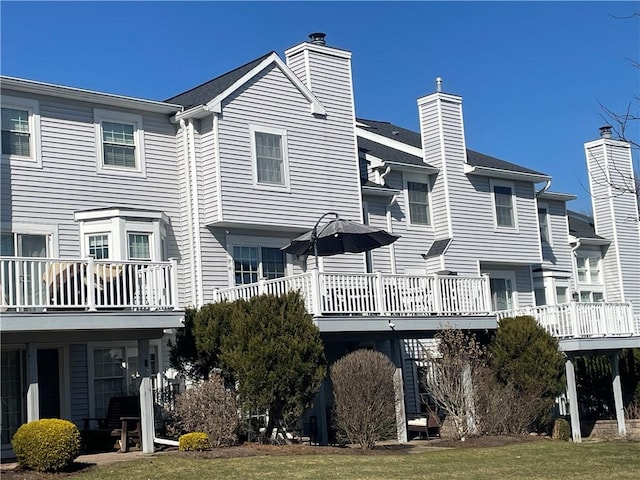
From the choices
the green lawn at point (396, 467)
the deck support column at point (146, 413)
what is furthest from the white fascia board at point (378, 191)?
the deck support column at point (146, 413)

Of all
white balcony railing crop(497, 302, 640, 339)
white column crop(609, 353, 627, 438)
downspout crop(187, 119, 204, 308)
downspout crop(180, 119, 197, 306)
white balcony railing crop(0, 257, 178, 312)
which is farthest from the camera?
white column crop(609, 353, 627, 438)

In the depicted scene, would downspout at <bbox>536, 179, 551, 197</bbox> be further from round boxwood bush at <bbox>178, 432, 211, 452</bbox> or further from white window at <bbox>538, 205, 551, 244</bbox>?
round boxwood bush at <bbox>178, 432, 211, 452</bbox>

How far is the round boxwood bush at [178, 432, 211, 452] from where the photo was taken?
16719 millimetres

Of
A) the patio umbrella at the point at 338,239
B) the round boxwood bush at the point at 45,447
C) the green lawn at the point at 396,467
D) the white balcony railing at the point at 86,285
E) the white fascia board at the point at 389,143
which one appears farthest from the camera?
the white fascia board at the point at 389,143

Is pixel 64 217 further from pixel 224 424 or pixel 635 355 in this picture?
pixel 635 355

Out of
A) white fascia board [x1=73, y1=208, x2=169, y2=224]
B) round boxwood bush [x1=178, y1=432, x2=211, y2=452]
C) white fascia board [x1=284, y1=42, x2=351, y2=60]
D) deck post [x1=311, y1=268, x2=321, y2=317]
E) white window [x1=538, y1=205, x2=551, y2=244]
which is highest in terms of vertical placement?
white fascia board [x1=284, y1=42, x2=351, y2=60]

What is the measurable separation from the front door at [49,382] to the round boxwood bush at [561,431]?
11.9m

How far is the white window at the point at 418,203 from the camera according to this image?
91.9ft

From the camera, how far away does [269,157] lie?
2298 centimetres

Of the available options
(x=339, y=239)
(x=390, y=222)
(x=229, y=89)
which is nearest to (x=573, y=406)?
(x=390, y=222)

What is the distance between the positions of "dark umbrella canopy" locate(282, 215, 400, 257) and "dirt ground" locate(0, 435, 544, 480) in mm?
4580

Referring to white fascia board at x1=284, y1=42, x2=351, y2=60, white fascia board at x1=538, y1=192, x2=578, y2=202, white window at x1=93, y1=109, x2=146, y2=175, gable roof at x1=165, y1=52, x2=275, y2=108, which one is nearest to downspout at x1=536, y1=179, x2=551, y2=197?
white fascia board at x1=538, y1=192, x2=578, y2=202

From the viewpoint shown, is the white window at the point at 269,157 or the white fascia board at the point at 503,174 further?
the white fascia board at the point at 503,174

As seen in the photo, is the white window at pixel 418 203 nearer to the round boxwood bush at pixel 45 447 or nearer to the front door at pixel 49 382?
the front door at pixel 49 382
